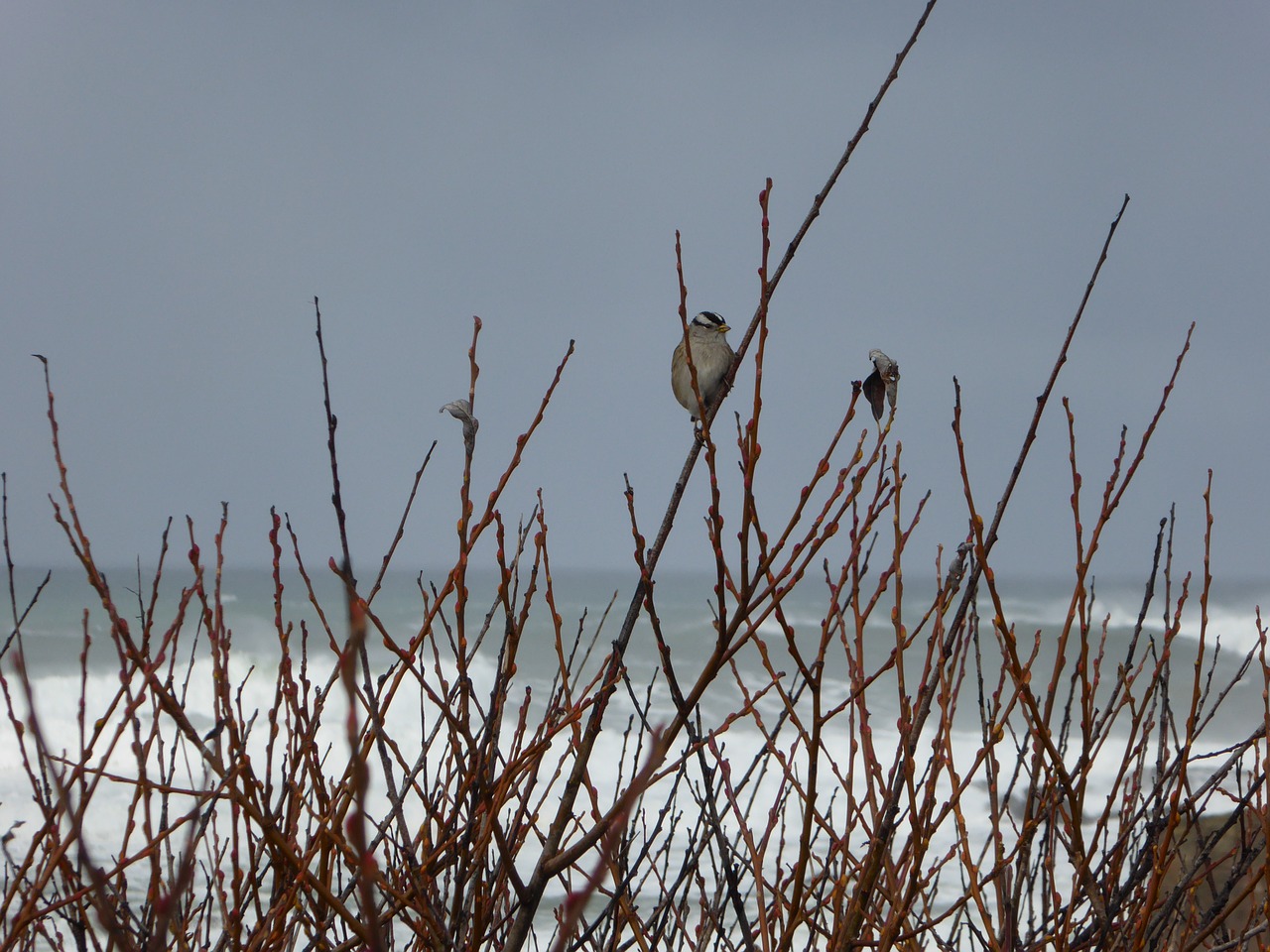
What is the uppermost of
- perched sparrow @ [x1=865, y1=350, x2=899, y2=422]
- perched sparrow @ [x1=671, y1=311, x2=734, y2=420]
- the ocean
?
perched sparrow @ [x1=671, y1=311, x2=734, y2=420]

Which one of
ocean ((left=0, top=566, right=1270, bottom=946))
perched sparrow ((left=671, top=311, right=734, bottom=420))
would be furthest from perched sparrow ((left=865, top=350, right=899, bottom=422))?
perched sparrow ((left=671, top=311, right=734, bottom=420))

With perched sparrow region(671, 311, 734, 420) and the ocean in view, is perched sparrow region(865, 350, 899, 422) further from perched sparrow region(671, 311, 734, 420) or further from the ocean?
perched sparrow region(671, 311, 734, 420)

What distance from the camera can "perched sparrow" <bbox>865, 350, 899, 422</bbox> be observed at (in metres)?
1.56

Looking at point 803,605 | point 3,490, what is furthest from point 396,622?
point 3,490

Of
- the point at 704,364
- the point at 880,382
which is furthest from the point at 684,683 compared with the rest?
the point at 880,382

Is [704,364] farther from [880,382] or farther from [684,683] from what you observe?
[684,683]

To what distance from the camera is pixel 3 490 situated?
1971 mm

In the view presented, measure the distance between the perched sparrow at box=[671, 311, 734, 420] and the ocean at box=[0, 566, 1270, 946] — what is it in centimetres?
93

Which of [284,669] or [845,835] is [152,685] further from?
[845,835]

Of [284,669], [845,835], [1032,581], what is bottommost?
[1032,581]

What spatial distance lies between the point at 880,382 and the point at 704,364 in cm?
269

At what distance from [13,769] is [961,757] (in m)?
11.5

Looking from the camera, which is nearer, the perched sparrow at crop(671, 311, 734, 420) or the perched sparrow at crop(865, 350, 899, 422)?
the perched sparrow at crop(865, 350, 899, 422)

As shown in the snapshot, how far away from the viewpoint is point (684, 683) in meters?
22.3
